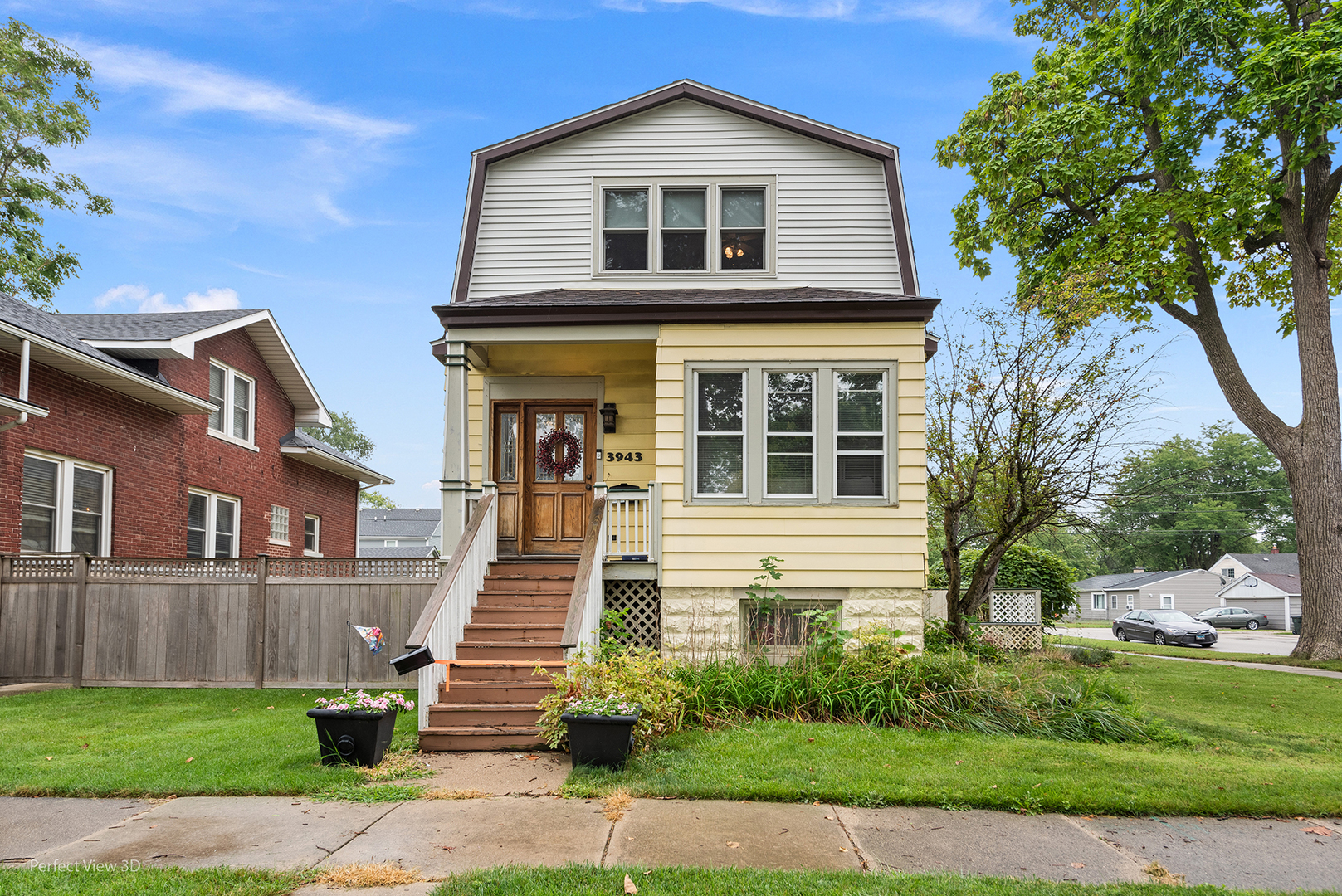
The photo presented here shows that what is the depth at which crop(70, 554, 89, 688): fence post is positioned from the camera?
10.6 metres

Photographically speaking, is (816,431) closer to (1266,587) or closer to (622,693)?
(622,693)

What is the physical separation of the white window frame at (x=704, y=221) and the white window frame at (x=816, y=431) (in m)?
1.78

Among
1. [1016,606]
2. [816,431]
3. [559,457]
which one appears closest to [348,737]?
[559,457]

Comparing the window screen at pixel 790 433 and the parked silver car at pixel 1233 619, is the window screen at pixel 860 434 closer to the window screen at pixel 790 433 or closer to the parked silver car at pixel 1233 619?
the window screen at pixel 790 433

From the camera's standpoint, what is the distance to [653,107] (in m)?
11.9

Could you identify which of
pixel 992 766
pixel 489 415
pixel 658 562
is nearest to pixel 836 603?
pixel 658 562

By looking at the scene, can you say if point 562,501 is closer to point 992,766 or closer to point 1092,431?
point 992,766

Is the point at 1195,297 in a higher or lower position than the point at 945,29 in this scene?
lower

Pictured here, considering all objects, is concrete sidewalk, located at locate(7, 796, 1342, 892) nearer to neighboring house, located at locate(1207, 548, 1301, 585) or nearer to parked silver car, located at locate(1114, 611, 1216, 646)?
parked silver car, located at locate(1114, 611, 1216, 646)

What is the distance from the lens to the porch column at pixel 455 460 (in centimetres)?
1007

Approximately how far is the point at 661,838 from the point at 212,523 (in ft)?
46.5

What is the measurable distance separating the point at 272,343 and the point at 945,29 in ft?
55.9

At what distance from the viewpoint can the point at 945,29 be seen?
20.0 meters

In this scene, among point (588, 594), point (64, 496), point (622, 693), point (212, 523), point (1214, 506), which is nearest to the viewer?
point (622, 693)
